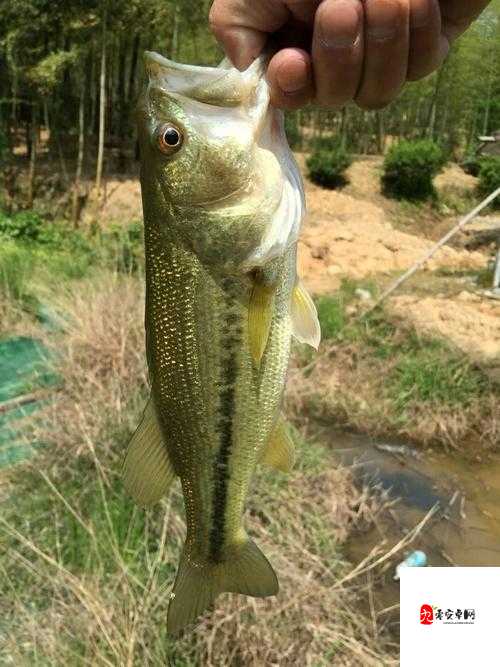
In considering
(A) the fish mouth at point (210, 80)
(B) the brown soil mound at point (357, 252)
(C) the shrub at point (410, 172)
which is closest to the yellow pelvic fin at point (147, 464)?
(A) the fish mouth at point (210, 80)

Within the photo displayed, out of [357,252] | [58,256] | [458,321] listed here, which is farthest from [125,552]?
[357,252]

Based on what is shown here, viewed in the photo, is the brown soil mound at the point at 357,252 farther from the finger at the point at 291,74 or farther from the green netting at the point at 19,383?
the finger at the point at 291,74

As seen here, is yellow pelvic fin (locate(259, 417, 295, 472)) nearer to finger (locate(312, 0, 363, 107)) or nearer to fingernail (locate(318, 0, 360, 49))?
finger (locate(312, 0, 363, 107))

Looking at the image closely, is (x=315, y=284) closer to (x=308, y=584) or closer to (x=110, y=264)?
(x=110, y=264)

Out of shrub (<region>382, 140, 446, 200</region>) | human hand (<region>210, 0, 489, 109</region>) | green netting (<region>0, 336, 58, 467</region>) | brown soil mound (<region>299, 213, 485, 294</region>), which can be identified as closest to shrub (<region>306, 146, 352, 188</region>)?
shrub (<region>382, 140, 446, 200</region>)

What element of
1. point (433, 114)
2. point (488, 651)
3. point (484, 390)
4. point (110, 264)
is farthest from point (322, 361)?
point (433, 114)

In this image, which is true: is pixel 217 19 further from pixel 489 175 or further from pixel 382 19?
pixel 489 175

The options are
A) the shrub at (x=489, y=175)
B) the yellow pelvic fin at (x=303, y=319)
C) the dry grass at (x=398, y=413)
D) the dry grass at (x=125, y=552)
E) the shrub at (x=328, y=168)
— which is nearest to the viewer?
the yellow pelvic fin at (x=303, y=319)
